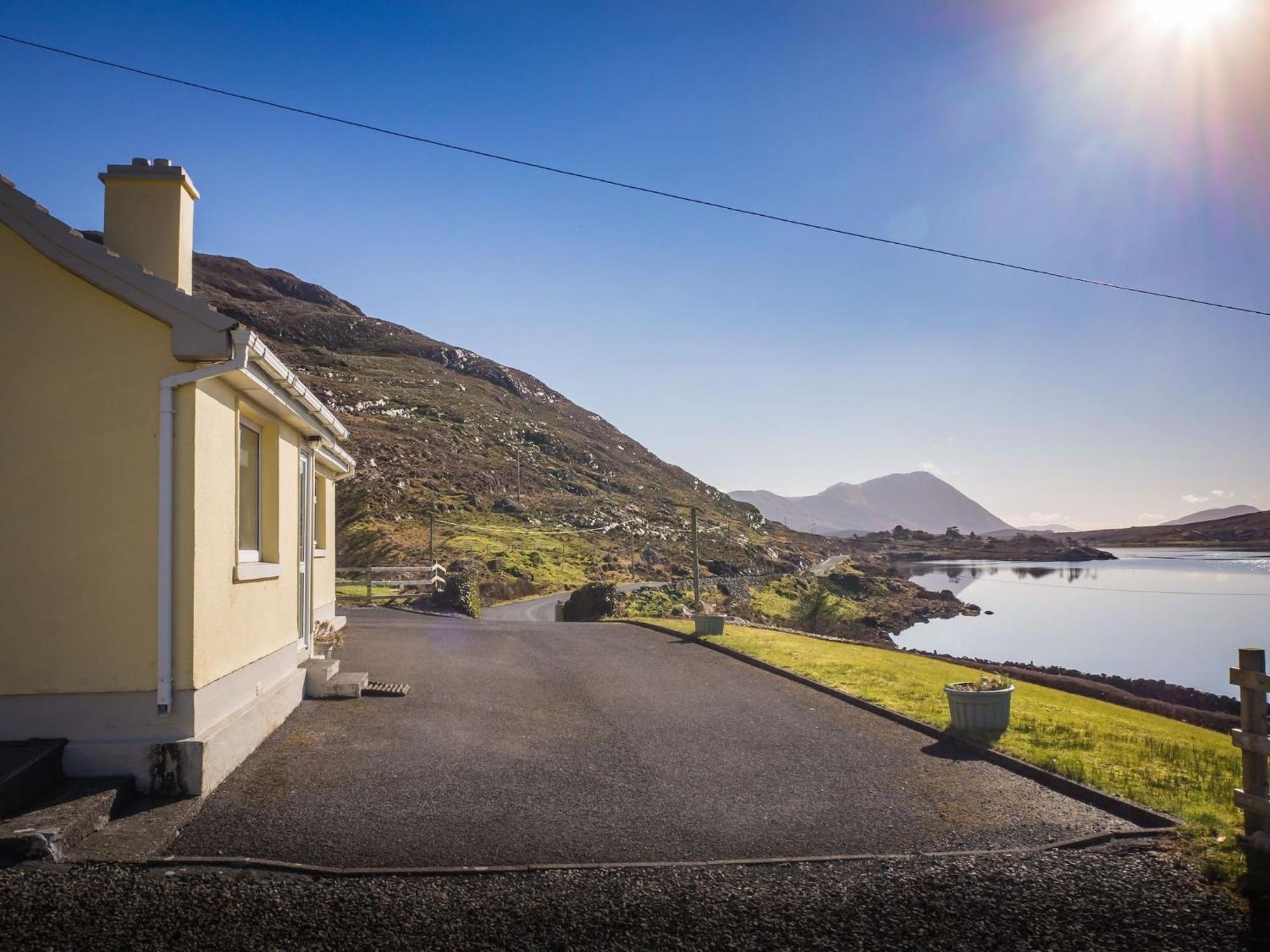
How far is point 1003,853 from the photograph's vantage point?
535 centimetres

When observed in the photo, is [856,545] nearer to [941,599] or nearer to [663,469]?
[663,469]

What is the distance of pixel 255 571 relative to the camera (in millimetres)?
7844

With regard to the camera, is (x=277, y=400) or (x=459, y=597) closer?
(x=277, y=400)

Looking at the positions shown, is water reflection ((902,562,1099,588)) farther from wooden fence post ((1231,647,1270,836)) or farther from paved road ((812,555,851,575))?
wooden fence post ((1231,647,1270,836))

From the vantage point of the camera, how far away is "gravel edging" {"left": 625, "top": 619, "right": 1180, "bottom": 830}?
6.03 meters

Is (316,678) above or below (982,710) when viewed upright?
above

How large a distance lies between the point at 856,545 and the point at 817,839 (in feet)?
528

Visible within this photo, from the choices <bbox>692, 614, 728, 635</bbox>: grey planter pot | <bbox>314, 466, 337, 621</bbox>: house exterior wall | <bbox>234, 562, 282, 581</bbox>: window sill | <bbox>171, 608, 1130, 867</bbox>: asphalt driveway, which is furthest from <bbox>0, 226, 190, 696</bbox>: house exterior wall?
<bbox>692, 614, 728, 635</bbox>: grey planter pot

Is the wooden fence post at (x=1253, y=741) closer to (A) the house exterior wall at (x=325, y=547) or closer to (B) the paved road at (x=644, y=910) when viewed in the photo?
(B) the paved road at (x=644, y=910)

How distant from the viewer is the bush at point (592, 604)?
1038 inches

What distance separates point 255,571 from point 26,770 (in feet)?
8.84

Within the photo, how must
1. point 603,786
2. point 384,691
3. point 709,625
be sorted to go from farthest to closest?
1. point 709,625
2. point 384,691
3. point 603,786

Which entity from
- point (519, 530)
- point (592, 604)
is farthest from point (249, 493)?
point (519, 530)

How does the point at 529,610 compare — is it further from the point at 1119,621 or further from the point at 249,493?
the point at 1119,621
